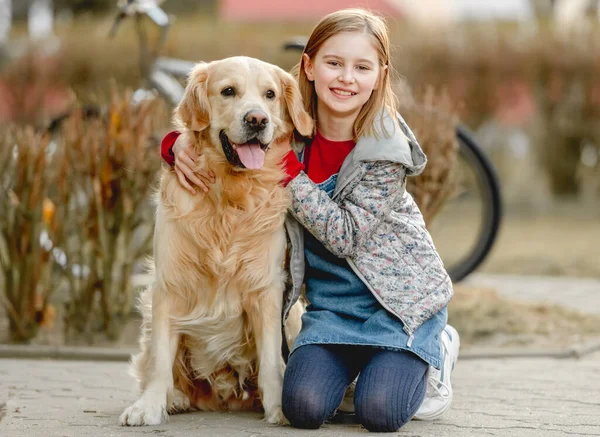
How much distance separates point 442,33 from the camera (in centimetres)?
1234

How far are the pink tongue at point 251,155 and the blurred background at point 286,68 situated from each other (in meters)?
1.02

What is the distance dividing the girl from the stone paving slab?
155mm

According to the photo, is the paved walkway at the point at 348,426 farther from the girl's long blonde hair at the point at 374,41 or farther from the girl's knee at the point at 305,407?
the girl's long blonde hair at the point at 374,41

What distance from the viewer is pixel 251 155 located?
11.1 ft

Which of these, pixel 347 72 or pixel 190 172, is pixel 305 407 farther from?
pixel 347 72

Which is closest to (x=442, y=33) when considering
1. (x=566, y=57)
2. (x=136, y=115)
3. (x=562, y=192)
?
(x=566, y=57)

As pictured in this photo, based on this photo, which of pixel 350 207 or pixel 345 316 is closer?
pixel 350 207

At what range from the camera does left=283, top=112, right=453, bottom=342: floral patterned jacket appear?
3.43 meters

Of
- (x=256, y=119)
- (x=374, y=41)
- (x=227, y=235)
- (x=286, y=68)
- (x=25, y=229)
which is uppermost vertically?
(x=286, y=68)

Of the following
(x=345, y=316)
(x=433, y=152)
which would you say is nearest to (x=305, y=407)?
(x=345, y=316)

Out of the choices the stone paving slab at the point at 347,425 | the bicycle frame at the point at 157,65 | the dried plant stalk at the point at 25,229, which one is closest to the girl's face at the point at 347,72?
the stone paving slab at the point at 347,425

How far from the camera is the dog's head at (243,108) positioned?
3375 millimetres

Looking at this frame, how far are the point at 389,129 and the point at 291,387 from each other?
101 cm

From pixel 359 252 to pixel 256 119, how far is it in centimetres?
63
